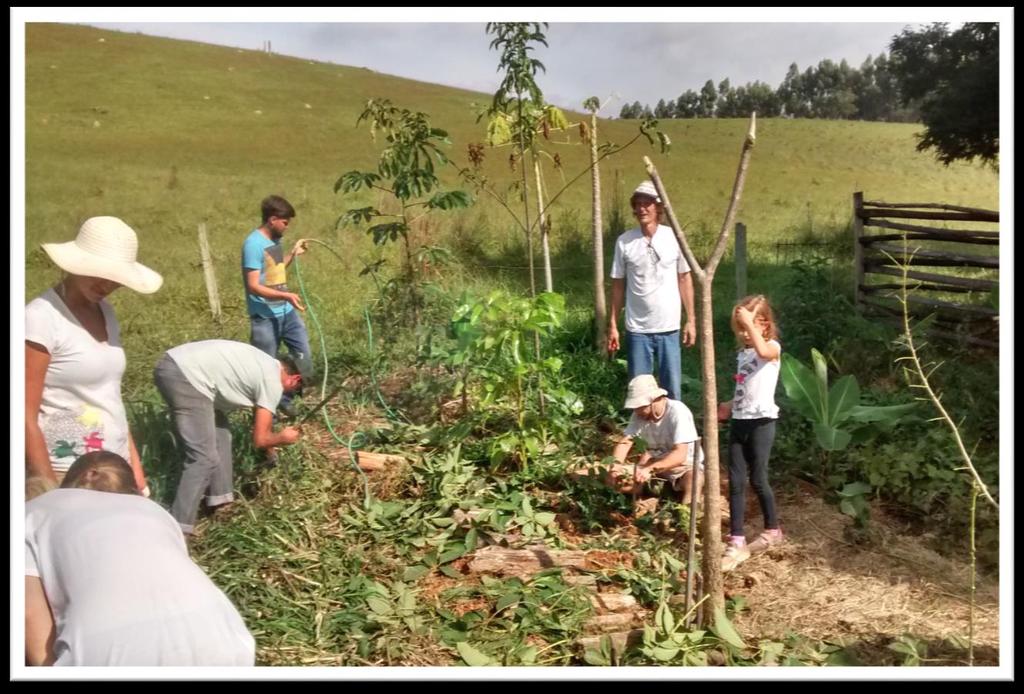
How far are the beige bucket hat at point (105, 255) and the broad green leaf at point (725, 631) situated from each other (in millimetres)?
2248

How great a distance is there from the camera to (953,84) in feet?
21.1

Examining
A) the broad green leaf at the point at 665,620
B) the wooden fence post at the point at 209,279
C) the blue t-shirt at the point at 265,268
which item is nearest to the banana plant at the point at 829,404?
the broad green leaf at the point at 665,620

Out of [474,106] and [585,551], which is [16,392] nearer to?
[585,551]

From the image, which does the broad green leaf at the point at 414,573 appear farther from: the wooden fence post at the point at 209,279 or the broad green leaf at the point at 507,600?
the wooden fence post at the point at 209,279

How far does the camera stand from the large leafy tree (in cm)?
538

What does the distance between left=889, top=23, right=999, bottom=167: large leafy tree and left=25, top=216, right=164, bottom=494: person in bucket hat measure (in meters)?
4.82

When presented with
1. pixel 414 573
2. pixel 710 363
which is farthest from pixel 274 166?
pixel 710 363

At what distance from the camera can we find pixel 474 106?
15.3ft

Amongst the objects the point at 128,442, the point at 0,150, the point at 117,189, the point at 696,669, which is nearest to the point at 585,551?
the point at 696,669

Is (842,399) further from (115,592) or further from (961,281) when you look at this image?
(115,592)

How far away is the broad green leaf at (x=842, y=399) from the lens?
12.6ft

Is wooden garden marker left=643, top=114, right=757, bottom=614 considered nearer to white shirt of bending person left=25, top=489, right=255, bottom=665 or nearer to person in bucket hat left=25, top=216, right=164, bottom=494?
white shirt of bending person left=25, top=489, right=255, bottom=665

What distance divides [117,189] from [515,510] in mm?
7672

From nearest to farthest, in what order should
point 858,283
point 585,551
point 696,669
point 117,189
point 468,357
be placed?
point 696,669 < point 585,551 < point 468,357 < point 858,283 < point 117,189
